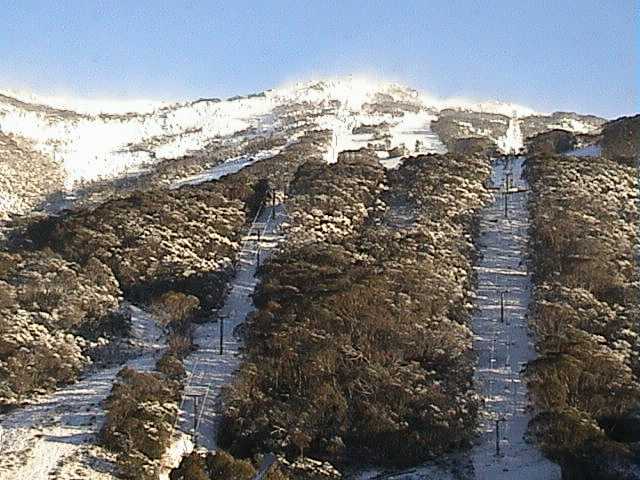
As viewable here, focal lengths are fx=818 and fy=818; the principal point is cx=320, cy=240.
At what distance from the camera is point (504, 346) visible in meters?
25.9

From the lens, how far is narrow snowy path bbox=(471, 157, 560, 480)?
64.7 ft

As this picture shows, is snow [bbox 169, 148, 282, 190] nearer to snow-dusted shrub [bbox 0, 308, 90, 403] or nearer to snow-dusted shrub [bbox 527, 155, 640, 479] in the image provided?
snow-dusted shrub [bbox 527, 155, 640, 479]

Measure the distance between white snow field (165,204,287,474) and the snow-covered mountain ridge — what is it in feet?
97.3

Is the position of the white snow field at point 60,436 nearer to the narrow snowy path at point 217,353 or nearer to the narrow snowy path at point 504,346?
the narrow snowy path at point 217,353

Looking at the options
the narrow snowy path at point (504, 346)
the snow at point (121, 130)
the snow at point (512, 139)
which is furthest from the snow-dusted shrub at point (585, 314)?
the snow at point (121, 130)

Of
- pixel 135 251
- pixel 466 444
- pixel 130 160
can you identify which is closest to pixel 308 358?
pixel 466 444

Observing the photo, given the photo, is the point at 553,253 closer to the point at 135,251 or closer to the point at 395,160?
the point at 135,251

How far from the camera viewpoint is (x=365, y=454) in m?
20.4

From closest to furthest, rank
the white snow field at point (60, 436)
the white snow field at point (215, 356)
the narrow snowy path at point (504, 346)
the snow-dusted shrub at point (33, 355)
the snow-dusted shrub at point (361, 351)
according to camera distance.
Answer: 1. the white snow field at point (60, 436)
2. the narrow snowy path at point (504, 346)
3. the snow-dusted shrub at point (361, 351)
4. the white snow field at point (215, 356)
5. the snow-dusted shrub at point (33, 355)

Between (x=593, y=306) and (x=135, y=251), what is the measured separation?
1781 cm

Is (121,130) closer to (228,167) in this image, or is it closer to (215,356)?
(228,167)

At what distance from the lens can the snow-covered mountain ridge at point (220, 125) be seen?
84875mm

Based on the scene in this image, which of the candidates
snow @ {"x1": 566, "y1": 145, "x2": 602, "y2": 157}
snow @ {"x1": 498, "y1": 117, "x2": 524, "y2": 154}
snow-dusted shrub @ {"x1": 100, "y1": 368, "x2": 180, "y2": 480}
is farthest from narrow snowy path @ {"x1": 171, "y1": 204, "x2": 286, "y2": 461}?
snow @ {"x1": 498, "y1": 117, "x2": 524, "y2": 154}

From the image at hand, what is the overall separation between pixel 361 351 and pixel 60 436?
8.62 metres
